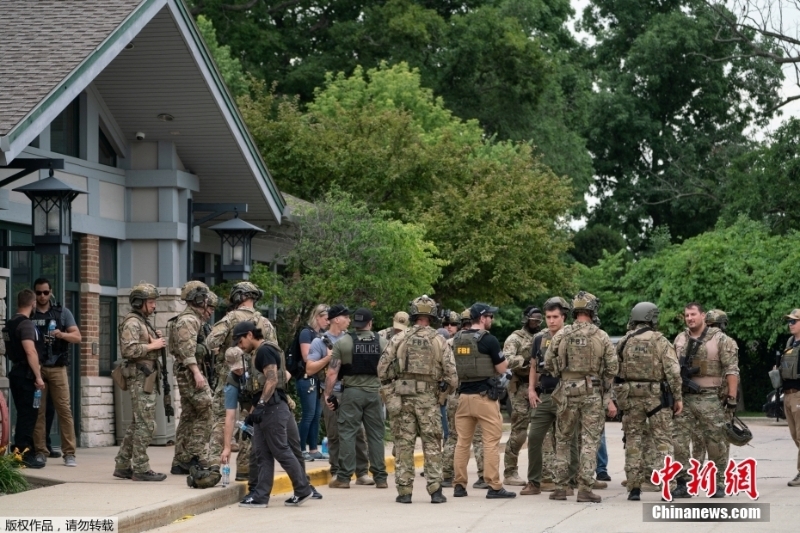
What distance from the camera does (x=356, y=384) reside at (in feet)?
47.4

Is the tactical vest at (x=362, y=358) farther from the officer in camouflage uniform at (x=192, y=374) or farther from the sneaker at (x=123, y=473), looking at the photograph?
the sneaker at (x=123, y=473)

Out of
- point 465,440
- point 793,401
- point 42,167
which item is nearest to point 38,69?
point 42,167

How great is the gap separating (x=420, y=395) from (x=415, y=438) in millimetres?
419

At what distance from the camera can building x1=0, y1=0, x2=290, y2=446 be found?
15.3 m

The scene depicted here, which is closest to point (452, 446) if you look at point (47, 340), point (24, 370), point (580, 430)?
point (580, 430)

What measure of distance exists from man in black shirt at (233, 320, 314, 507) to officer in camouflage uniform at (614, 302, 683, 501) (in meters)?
3.26

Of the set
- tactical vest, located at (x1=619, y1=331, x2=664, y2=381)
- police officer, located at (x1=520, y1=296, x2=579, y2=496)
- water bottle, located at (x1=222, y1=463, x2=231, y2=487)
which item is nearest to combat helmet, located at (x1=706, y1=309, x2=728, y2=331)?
tactical vest, located at (x1=619, y1=331, x2=664, y2=381)

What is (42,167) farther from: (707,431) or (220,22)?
(220,22)

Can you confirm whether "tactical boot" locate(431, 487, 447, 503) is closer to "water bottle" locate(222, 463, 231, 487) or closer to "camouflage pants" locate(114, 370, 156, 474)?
"water bottle" locate(222, 463, 231, 487)

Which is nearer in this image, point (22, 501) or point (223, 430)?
point (22, 501)

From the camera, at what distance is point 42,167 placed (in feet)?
45.9

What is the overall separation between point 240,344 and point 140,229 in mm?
6268

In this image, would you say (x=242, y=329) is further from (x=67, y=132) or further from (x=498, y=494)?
(x=67, y=132)

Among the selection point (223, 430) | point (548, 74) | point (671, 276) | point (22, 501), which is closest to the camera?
point (22, 501)
